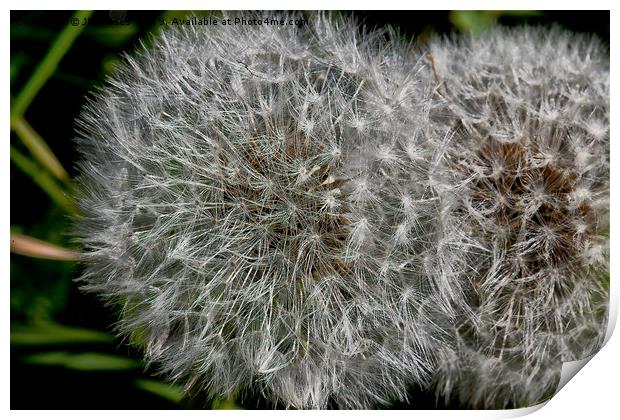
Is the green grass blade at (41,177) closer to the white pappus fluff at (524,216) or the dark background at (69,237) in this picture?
the dark background at (69,237)

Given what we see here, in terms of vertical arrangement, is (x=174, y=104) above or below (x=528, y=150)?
above

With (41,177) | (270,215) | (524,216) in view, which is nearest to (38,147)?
(41,177)

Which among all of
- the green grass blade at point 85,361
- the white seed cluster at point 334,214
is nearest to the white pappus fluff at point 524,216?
the white seed cluster at point 334,214

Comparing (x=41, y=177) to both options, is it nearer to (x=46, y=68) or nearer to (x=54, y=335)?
(x=46, y=68)

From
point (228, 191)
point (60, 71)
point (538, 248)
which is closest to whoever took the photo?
point (228, 191)

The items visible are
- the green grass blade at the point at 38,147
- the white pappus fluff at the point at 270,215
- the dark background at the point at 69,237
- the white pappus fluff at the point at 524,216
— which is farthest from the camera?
the green grass blade at the point at 38,147

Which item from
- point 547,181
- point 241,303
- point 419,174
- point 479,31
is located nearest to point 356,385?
point 241,303
